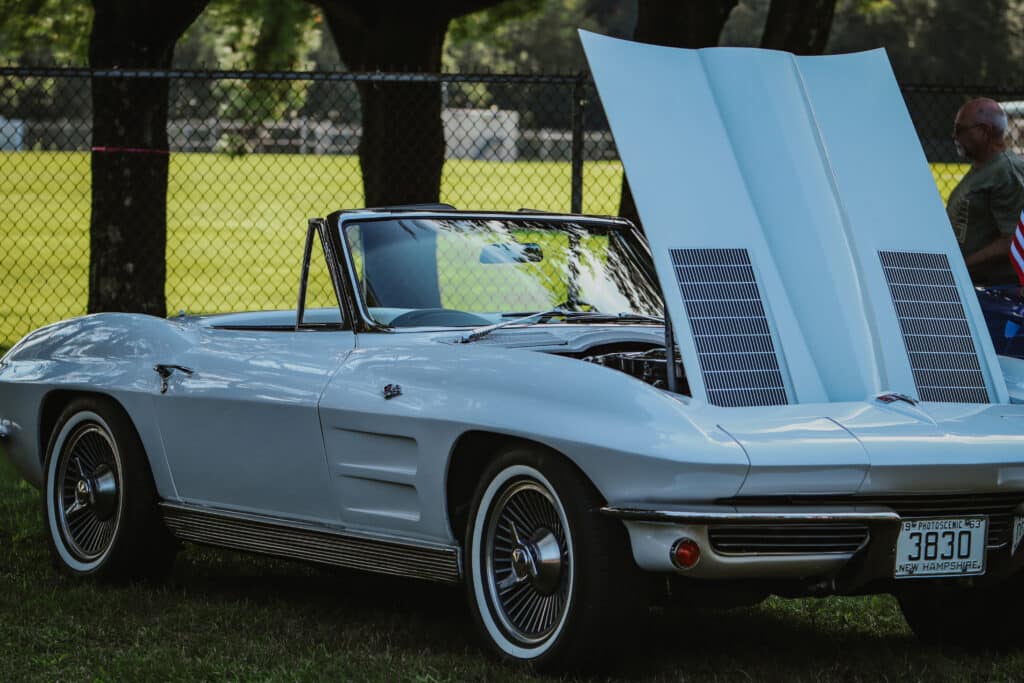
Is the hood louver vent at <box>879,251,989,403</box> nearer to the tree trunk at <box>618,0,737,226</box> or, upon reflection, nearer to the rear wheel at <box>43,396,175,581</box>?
the rear wheel at <box>43,396,175,581</box>

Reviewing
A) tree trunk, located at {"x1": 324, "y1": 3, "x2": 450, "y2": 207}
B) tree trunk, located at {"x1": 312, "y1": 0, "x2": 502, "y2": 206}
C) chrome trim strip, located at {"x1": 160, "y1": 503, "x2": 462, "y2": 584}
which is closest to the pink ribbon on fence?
tree trunk, located at {"x1": 324, "y1": 3, "x2": 450, "y2": 207}

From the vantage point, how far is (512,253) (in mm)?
5879

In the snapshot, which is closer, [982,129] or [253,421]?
[253,421]

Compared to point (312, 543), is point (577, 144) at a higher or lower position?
higher

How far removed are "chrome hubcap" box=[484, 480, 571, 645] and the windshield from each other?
1149 mm

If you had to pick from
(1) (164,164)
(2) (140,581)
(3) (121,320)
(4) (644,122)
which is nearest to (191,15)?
(1) (164,164)

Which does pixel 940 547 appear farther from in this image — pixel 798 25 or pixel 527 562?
pixel 798 25

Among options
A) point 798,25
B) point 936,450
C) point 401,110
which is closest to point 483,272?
point 936,450

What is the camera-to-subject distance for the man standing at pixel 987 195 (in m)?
7.03

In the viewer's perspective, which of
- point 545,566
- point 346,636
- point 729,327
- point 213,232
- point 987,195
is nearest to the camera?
point 545,566

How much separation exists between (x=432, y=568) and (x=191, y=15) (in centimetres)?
687

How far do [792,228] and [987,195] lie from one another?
2425 millimetres

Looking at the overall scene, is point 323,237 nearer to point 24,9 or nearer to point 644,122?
point 644,122

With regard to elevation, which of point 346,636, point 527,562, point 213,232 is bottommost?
point 213,232
